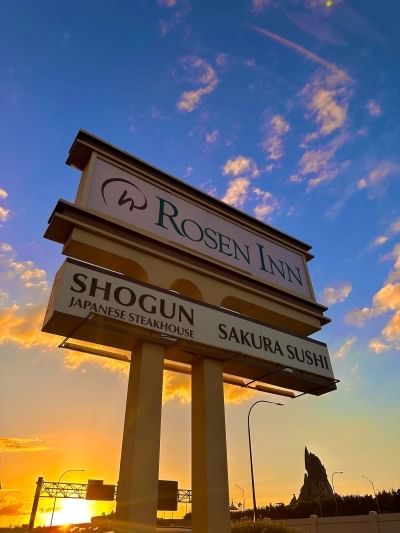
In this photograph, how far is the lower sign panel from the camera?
7555mm

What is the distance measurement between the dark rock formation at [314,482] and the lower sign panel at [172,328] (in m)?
87.1

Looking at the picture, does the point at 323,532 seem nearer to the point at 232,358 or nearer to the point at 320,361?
the point at 320,361

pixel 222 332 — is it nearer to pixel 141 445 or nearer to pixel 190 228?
pixel 141 445

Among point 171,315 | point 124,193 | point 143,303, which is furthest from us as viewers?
point 124,193

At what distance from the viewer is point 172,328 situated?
27.2 ft

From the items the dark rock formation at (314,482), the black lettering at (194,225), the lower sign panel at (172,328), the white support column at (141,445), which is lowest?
the white support column at (141,445)

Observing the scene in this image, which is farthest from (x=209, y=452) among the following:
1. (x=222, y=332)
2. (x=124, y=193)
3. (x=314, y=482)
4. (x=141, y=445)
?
(x=314, y=482)

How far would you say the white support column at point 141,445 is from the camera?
21.3 feet

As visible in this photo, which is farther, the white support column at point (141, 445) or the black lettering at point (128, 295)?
the black lettering at point (128, 295)

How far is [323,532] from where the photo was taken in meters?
30.8

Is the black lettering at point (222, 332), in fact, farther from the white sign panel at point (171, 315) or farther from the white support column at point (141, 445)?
the white support column at point (141, 445)

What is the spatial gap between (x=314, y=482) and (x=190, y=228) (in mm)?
92379

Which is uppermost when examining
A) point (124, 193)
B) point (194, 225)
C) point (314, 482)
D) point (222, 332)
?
point (314, 482)

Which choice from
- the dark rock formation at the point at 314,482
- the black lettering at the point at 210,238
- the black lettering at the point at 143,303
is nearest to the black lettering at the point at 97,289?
the black lettering at the point at 143,303
